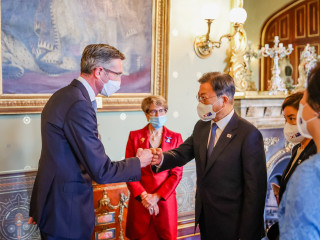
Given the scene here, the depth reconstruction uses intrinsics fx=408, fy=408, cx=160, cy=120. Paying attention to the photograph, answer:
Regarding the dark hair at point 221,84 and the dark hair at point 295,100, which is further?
the dark hair at point 221,84

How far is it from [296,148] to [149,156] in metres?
0.99

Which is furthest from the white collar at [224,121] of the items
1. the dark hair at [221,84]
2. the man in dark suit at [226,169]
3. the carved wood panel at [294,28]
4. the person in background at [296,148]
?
the carved wood panel at [294,28]

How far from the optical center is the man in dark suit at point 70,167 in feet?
7.82

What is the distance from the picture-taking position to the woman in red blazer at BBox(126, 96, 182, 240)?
3498 millimetres

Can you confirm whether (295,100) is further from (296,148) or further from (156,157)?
(156,157)

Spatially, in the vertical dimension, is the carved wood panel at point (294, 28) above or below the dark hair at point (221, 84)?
above

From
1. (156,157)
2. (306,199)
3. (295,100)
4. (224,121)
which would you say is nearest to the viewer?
(306,199)

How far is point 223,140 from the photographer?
2.69m

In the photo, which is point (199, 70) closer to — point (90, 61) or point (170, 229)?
point (170, 229)

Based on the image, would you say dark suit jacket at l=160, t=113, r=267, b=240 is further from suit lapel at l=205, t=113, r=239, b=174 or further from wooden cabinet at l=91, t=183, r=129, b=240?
wooden cabinet at l=91, t=183, r=129, b=240

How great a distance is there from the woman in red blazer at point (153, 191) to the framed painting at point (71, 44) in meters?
0.72

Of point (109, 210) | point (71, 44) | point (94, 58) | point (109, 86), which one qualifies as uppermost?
point (71, 44)

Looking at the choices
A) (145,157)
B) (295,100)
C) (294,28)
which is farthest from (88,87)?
(294,28)

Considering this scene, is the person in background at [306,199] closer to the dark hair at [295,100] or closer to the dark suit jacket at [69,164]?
the dark hair at [295,100]
